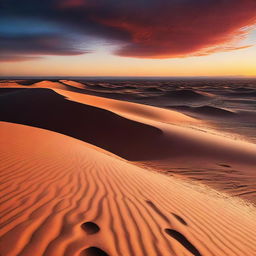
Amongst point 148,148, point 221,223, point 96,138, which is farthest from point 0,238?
point 96,138

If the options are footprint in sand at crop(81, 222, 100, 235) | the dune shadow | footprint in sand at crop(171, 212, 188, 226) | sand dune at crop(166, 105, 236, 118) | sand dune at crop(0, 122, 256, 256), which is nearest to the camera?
sand dune at crop(0, 122, 256, 256)

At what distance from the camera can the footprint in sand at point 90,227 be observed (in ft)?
8.58

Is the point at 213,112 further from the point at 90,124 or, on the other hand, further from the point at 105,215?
the point at 105,215

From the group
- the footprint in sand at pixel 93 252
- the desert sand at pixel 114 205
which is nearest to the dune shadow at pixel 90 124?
the desert sand at pixel 114 205

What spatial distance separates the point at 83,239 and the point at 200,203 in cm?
287

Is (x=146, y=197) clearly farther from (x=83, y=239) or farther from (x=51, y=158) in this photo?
(x=51, y=158)

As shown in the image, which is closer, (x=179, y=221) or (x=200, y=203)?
(x=179, y=221)

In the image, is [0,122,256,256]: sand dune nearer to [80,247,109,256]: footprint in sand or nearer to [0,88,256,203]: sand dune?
[80,247,109,256]: footprint in sand

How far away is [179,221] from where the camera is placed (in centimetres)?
343

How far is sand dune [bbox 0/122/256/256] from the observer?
7.88ft

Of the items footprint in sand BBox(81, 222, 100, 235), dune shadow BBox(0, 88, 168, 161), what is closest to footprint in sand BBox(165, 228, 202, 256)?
footprint in sand BBox(81, 222, 100, 235)

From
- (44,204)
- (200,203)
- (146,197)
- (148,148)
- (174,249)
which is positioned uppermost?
(44,204)

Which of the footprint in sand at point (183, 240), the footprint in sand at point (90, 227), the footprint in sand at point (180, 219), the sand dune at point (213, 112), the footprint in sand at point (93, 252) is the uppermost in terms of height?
the footprint in sand at point (93, 252)

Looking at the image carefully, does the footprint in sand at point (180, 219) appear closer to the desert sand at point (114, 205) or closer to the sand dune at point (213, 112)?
the desert sand at point (114, 205)
